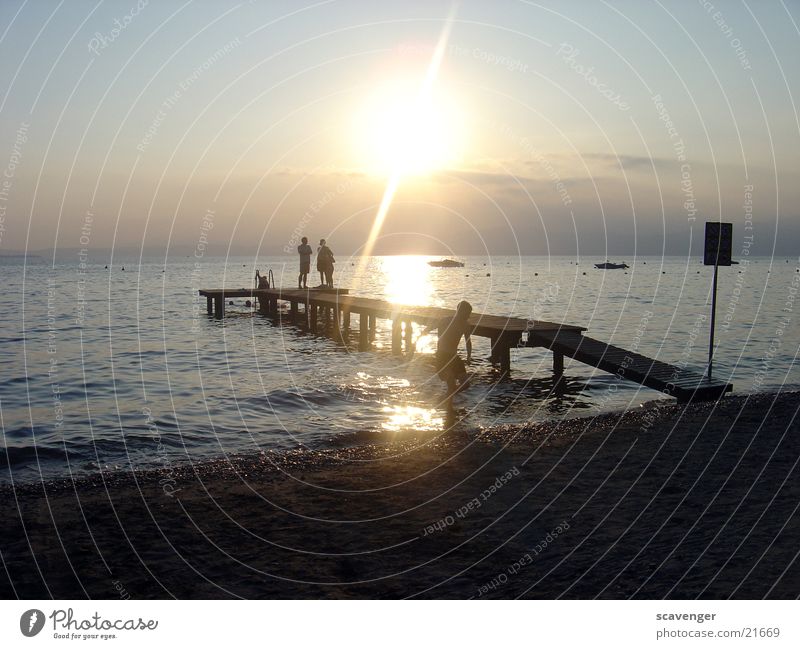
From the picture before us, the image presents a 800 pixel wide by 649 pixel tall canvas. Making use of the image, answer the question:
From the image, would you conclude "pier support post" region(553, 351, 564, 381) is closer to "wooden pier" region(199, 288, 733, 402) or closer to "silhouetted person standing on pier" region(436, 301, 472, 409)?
"wooden pier" region(199, 288, 733, 402)

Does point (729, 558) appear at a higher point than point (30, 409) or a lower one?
higher

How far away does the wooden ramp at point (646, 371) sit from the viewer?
14133mm

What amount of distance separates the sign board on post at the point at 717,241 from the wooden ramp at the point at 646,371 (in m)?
2.67

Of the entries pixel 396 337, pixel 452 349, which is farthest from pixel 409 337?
pixel 452 349

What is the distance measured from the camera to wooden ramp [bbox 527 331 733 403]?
14.1 m

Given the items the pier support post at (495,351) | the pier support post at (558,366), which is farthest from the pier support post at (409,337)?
the pier support post at (558,366)

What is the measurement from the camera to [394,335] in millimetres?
26703

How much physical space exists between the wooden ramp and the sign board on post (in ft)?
8.76

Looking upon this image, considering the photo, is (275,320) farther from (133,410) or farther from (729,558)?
(729,558)

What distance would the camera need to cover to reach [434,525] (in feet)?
23.8

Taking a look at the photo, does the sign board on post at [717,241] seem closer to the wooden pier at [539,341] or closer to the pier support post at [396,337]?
the wooden pier at [539,341]

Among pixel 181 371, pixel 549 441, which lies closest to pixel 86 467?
pixel 549 441

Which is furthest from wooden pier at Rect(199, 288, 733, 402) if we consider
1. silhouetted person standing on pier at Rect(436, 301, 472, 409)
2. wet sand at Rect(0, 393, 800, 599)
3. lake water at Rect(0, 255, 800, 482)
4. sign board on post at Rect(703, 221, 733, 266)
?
silhouetted person standing on pier at Rect(436, 301, 472, 409)
